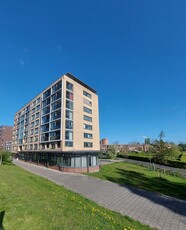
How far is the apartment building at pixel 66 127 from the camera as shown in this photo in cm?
3342

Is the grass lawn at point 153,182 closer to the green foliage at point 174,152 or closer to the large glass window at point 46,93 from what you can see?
the green foliage at point 174,152

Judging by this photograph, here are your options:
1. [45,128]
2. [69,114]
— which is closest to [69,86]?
[69,114]

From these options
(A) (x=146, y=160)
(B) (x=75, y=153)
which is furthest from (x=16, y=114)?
(A) (x=146, y=160)

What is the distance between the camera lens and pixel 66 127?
3797 cm

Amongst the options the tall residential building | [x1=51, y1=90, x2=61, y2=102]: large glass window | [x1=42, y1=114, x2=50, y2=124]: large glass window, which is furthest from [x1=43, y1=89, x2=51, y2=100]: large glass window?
the tall residential building

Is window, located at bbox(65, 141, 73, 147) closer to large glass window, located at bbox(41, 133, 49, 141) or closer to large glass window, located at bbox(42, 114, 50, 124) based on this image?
large glass window, located at bbox(41, 133, 49, 141)

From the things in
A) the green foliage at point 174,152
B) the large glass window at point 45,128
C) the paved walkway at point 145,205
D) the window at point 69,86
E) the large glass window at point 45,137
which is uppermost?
the window at point 69,86

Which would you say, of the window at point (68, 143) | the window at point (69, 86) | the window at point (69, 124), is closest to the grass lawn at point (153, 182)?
the window at point (68, 143)

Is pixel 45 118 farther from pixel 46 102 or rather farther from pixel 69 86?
pixel 69 86

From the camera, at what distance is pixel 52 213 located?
7211 millimetres

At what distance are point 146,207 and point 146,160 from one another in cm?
5225

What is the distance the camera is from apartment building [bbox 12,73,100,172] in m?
33.4

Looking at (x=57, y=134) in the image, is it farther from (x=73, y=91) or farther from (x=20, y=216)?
(x=20, y=216)

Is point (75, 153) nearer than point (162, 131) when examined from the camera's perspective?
No
